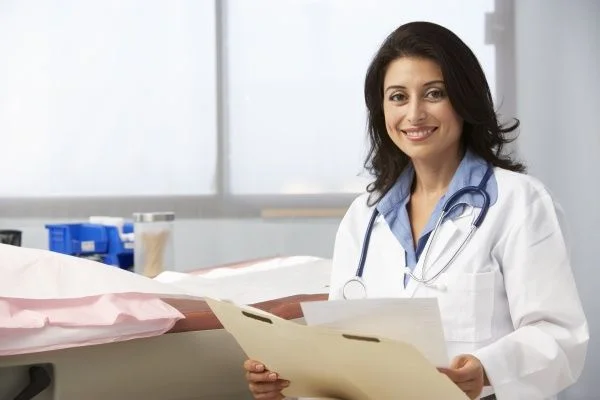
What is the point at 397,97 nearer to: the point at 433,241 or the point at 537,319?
the point at 433,241

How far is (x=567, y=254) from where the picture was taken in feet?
3.74

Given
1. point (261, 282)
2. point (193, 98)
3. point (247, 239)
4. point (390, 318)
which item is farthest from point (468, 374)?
point (193, 98)

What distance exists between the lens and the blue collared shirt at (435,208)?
120 cm

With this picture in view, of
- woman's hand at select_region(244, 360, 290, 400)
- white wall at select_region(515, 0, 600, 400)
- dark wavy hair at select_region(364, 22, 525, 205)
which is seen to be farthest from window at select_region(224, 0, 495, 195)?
woman's hand at select_region(244, 360, 290, 400)

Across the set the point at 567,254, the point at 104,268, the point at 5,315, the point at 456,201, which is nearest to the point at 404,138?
the point at 456,201

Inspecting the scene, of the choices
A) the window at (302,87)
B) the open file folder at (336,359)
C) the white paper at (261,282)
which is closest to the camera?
the open file folder at (336,359)

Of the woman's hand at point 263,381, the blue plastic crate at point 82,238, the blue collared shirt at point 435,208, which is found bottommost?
the woman's hand at point 263,381

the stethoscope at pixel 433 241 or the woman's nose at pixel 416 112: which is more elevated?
the woman's nose at pixel 416 112

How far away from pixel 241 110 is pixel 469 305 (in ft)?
5.27

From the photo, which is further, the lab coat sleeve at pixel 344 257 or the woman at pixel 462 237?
the lab coat sleeve at pixel 344 257

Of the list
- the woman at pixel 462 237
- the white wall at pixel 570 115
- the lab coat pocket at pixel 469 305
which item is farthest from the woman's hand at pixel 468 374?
the white wall at pixel 570 115

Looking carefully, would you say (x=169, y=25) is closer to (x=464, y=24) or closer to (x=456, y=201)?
(x=464, y=24)

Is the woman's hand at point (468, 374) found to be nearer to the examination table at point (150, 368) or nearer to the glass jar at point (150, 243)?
the examination table at point (150, 368)

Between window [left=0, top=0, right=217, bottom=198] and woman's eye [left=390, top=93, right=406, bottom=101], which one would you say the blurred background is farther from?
woman's eye [left=390, top=93, right=406, bottom=101]
